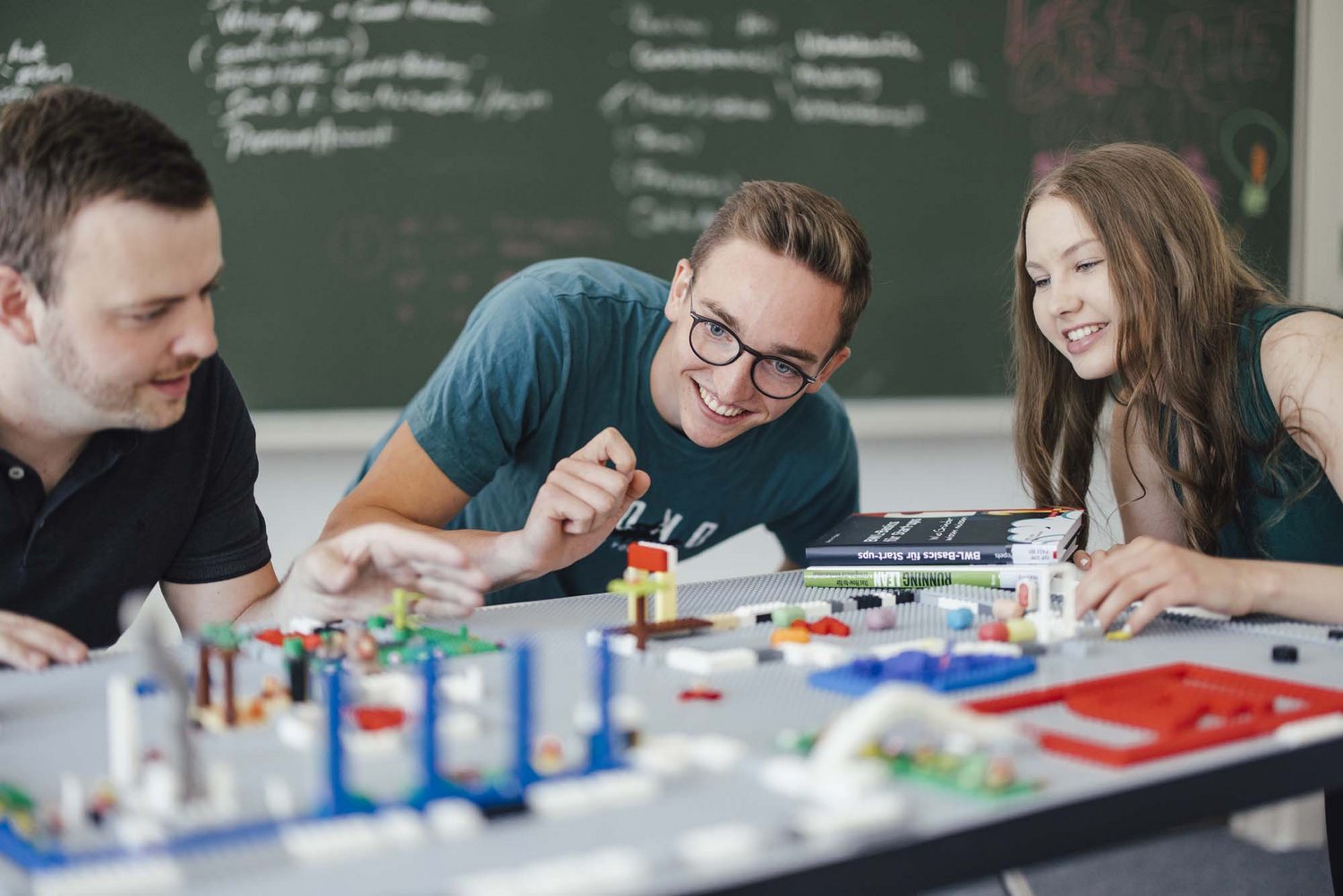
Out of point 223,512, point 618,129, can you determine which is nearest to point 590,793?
point 223,512

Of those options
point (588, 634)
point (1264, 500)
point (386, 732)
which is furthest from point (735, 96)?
point (386, 732)

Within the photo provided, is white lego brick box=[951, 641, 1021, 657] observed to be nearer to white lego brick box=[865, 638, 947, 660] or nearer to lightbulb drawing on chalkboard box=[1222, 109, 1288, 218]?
white lego brick box=[865, 638, 947, 660]

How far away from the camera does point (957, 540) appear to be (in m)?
1.69

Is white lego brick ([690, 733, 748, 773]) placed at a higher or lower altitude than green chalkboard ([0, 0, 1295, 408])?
lower

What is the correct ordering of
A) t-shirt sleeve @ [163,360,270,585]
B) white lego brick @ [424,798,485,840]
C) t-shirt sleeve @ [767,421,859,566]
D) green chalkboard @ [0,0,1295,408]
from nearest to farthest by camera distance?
white lego brick @ [424,798,485,840] < t-shirt sleeve @ [163,360,270,585] < t-shirt sleeve @ [767,421,859,566] < green chalkboard @ [0,0,1295,408]

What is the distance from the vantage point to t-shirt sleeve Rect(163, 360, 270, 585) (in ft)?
5.69

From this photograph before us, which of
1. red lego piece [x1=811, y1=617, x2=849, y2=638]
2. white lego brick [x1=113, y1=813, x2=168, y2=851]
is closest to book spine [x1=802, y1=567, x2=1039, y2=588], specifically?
red lego piece [x1=811, y1=617, x2=849, y2=638]

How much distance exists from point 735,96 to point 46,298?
1.95 meters

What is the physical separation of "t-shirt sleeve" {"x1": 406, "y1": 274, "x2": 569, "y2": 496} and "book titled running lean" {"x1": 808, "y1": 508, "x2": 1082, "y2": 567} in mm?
498

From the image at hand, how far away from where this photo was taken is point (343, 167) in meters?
2.77

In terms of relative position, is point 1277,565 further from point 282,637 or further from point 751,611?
point 282,637

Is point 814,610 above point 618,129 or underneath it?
underneath

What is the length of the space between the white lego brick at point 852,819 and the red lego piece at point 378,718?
360 millimetres

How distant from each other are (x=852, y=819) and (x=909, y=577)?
2.96ft
